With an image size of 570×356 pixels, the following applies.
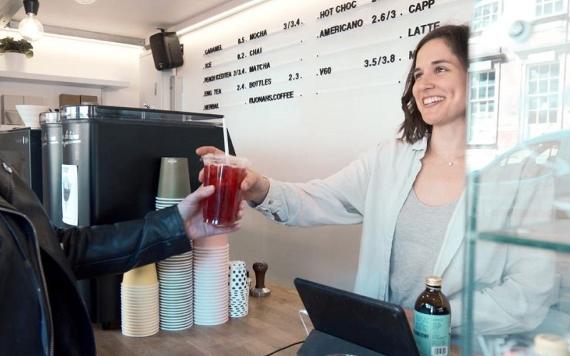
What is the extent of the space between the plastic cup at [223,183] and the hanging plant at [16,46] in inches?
135

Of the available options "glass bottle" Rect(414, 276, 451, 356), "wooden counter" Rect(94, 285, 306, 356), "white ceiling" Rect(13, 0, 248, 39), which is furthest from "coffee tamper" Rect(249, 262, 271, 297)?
"white ceiling" Rect(13, 0, 248, 39)

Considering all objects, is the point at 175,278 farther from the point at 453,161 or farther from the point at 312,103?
the point at 312,103

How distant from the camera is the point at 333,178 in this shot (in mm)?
1578

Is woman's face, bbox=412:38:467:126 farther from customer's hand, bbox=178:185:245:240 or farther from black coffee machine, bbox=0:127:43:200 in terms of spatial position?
black coffee machine, bbox=0:127:43:200

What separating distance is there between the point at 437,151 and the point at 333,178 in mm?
335

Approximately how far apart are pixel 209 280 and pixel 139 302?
0.19 m

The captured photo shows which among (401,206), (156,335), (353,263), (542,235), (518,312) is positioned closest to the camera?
(542,235)

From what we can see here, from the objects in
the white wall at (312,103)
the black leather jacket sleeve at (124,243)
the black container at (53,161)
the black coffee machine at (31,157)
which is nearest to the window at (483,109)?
the black leather jacket sleeve at (124,243)

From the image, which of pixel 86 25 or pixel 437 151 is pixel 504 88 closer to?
pixel 437 151

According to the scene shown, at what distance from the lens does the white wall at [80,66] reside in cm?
417

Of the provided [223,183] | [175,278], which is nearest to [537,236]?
[223,183]

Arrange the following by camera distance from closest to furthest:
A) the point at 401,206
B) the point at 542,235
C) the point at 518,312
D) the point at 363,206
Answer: the point at 542,235
the point at 518,312
the point at 401,206
the point at 363,206

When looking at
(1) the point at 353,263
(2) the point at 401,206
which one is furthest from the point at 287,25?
(2) the point at 401,206

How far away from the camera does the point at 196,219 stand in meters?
1.24
